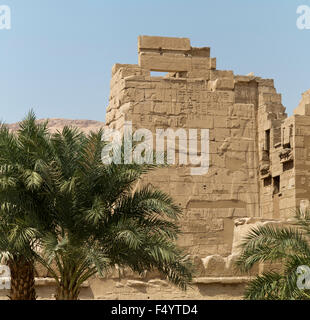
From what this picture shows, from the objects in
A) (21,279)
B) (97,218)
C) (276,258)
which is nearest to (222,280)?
(276,258)

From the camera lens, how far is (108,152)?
49.0ft

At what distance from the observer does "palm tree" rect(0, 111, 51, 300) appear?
14.0 metres

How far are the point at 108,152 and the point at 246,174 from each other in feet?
28.7

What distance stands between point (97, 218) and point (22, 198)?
4.56 ft

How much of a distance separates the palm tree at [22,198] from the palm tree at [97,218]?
10.7 inches

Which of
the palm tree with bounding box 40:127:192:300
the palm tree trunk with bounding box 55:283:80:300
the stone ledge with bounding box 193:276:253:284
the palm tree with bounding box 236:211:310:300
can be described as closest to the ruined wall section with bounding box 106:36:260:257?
the stone ledge with bounding box 193:276:253:284

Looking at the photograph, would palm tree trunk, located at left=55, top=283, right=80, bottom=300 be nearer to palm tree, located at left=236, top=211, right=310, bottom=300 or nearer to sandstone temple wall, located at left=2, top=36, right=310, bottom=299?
palm tree, located at left=236, top=211, right=310, bottom=300

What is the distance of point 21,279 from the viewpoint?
1465cm

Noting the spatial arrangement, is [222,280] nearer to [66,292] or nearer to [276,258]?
[276,258]

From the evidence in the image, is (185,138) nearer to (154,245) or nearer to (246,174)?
(246,174)

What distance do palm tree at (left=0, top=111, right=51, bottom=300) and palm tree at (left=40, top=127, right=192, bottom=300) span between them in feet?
0.89

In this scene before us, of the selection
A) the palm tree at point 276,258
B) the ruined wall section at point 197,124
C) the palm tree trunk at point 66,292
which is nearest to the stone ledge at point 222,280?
the palm tree at point 276,258

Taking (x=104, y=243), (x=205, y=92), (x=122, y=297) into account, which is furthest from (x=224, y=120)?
(x=104, y=243)
